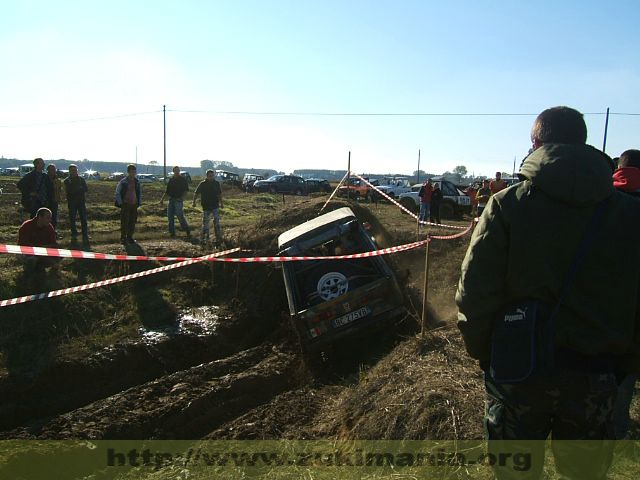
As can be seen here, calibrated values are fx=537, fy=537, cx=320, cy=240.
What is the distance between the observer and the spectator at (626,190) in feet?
11.8

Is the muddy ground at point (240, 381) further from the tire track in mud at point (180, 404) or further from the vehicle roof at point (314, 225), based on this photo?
the vehicle roof at point (314, 225)

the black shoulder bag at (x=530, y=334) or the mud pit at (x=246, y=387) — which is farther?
the mud pit at (x=246, y=387)

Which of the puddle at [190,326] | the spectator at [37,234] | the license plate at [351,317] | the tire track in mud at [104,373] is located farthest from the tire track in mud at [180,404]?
the spectator at [37,234]

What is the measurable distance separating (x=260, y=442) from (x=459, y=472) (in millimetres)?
1906

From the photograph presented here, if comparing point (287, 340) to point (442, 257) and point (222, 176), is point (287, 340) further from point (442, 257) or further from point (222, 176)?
point (222, 176)

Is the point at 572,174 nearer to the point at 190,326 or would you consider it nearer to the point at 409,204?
the point at 190,326

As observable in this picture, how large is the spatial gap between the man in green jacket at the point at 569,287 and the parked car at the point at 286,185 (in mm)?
38133

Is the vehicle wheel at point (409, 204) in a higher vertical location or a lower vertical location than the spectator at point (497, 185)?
lower

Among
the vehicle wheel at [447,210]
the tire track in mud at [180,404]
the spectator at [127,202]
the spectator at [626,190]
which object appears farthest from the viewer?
the vehicle wheel at [447,210]

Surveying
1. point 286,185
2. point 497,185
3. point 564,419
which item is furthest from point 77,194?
point 286,185

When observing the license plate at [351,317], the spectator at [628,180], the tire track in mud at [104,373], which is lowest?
the tire track in mud at [104,373]

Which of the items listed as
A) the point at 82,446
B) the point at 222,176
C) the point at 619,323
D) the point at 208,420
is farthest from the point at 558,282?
the point at 222,176

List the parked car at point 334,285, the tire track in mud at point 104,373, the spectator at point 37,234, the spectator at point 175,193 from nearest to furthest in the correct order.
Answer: the tire track in mud at point 104,373 < the parked car at point 334,285 < the spectator at point 37,234 < the spectator at point 175,193

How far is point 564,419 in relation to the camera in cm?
227
